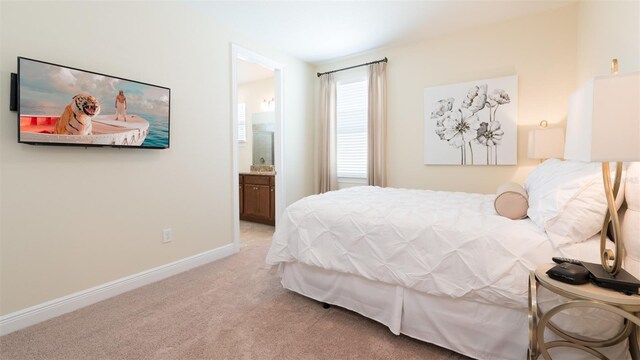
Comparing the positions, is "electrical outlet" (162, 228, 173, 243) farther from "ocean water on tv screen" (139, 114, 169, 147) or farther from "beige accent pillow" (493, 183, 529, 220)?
"beige accent pillow" (493, 183, 529, 220)

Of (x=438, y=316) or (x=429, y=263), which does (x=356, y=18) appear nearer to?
(x=429, y=263)

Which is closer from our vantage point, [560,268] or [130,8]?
[560,268]

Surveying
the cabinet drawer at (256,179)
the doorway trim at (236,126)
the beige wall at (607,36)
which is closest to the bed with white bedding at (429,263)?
the beige wall at (607,36)

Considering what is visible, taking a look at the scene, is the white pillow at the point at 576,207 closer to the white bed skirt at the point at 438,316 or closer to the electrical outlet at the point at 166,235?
the white bed skirt at the point at 438,316

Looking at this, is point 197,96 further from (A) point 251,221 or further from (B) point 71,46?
(A) point 251,221

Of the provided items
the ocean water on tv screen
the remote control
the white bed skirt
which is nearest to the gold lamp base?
the remote control

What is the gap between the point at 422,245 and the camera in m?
1.65

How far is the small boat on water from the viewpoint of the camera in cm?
189

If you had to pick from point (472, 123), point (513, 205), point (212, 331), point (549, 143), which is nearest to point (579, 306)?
point (513, 205)

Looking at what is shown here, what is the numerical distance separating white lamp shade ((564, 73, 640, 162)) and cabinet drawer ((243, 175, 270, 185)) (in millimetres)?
4155

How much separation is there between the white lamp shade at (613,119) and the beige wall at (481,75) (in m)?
2.60

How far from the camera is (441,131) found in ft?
12.0

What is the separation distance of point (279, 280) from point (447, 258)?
1.61 metres

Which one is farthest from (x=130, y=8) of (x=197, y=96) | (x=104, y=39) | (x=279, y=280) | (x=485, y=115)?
(x=485, y=115)
